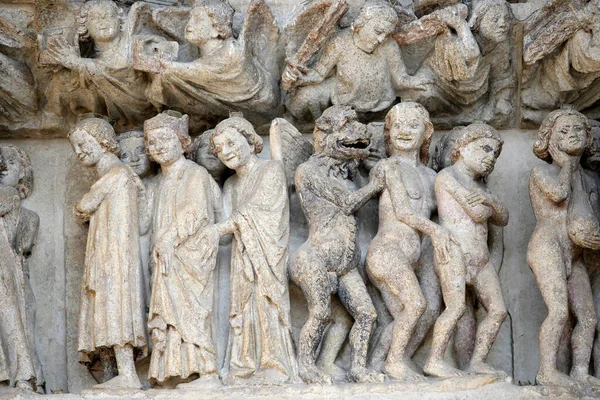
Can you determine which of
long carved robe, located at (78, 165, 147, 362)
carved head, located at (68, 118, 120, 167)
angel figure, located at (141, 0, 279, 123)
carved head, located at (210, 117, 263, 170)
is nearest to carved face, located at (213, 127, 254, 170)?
carved head, located at (210, 117, 263, 170)

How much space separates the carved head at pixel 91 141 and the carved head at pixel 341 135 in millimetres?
1249

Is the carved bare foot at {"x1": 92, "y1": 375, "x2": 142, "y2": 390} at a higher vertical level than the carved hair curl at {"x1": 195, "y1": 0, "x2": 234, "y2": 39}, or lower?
lower

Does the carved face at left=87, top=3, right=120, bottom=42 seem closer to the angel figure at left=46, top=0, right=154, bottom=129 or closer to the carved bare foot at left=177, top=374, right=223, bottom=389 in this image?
the angel figure at left=46, top=0, right=154, bottom=129

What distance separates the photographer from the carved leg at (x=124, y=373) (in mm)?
11211

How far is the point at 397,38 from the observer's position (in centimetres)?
1176

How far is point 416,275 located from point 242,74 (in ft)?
5.17

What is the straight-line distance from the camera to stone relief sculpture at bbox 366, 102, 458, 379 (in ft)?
36.7

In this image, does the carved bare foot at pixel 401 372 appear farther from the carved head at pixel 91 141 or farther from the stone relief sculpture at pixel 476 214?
the carved head at pixel 91 141

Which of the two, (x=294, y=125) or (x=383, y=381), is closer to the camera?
(x=383, y=381)

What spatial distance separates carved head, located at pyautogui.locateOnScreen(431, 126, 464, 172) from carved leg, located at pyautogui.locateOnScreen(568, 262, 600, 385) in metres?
1.02

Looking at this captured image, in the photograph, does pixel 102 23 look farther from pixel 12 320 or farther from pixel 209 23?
pixel 12 320

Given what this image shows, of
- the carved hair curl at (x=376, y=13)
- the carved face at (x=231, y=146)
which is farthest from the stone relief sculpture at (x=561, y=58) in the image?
the carved face at (x=231, y=146)

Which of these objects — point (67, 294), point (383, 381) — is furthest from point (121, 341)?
point (383, 381)

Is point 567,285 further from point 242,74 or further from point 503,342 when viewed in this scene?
point 242,74
